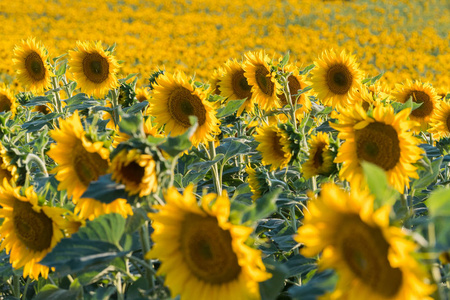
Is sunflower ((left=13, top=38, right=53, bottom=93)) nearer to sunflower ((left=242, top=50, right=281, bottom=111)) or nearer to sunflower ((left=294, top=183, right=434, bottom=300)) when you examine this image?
sunflower ((left=242, top=50, right=281, bottom=111))

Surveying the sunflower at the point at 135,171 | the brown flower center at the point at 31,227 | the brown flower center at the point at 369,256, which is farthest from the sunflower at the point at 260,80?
the brown flower center at the point at 369,256

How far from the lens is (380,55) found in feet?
38.9

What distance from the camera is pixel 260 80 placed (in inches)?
111

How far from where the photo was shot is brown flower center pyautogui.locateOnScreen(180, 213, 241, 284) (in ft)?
3.52

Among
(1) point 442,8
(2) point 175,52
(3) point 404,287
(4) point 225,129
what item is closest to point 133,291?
(3) point 404,287

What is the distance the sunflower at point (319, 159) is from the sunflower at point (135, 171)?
87cm

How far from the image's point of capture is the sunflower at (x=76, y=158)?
50.1 inches

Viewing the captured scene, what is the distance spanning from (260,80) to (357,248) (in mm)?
2010

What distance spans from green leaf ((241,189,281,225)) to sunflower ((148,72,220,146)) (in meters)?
1.20

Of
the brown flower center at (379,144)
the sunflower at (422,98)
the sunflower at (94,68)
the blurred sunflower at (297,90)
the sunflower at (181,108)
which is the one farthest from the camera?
the sunflower at (94,68)

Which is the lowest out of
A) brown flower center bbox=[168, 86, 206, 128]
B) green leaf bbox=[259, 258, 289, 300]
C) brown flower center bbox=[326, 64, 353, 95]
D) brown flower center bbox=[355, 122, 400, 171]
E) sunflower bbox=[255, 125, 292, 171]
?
brown flower center bbox=[326, 64, 353, 95]

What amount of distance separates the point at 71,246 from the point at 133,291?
0.23 metres

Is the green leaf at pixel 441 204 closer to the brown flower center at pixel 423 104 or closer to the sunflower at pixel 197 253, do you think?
the sunflower at pixel 197 253

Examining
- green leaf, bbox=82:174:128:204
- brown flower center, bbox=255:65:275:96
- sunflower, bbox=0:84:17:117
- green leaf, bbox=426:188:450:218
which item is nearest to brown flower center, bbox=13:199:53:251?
green leaf, bbox=82:174:128:204
